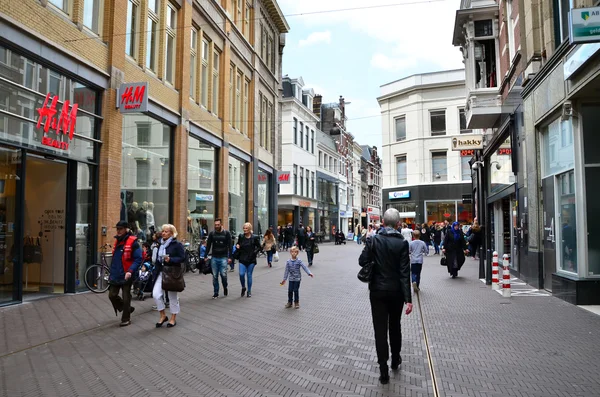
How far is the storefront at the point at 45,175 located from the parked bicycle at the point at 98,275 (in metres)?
0.25

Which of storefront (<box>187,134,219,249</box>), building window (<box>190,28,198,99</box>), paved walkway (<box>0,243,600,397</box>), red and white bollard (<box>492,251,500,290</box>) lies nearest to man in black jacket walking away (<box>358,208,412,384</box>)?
paved walkway (<box>0,243,600,397</box>)

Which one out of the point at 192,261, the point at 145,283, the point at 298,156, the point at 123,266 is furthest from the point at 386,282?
the point at 298,156

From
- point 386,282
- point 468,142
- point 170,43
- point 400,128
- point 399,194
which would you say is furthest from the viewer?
point 400,128

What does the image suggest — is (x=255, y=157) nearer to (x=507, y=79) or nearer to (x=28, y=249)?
(x=507, y=79)

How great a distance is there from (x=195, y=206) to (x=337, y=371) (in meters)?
14.9

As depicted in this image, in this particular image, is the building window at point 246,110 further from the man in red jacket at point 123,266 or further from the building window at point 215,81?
the man in red jacket at point 123,266

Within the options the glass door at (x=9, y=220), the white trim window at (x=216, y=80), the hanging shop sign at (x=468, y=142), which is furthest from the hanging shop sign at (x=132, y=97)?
the hanging shop sign at (x=468, y=142)

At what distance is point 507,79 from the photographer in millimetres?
16703

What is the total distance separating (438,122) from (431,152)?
2512mm

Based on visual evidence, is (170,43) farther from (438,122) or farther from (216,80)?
(438,122)

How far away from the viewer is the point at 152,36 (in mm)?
16109

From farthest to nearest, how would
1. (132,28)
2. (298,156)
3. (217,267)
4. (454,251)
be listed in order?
(298,156) → (454,251) → (132,28) → (217,267)

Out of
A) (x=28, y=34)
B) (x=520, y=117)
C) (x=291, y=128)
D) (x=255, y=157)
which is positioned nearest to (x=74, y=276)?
(x=28, y=34)

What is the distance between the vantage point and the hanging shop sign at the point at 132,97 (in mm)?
12766
